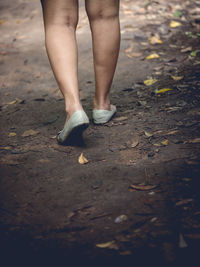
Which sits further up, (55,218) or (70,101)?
(70,101)

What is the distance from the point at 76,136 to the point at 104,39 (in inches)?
21.4

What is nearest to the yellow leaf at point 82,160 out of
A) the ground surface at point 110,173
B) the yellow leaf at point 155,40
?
the ground surface at point 110,173

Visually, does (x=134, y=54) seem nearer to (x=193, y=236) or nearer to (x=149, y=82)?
(x=149, y=82)

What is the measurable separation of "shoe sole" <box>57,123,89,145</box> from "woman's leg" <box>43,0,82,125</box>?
8cm

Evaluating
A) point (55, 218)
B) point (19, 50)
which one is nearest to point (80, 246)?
point (55, 218)

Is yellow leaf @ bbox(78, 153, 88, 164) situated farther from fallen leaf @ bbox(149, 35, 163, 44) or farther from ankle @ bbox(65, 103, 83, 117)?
fallen leaf @ bbox(149, 35, 163, 44)

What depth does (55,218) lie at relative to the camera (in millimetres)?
1073

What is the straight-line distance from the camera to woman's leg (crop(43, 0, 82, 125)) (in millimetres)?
1425

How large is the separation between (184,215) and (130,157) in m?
0.48

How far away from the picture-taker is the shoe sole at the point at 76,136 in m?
1.42

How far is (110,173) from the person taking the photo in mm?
1309

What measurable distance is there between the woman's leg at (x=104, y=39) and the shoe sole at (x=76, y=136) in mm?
320

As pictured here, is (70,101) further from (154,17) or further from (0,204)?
(154,17)

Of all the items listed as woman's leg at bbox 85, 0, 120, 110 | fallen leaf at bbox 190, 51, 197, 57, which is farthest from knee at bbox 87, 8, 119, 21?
fallen leaf at bbox 190, 51, 197, 57
